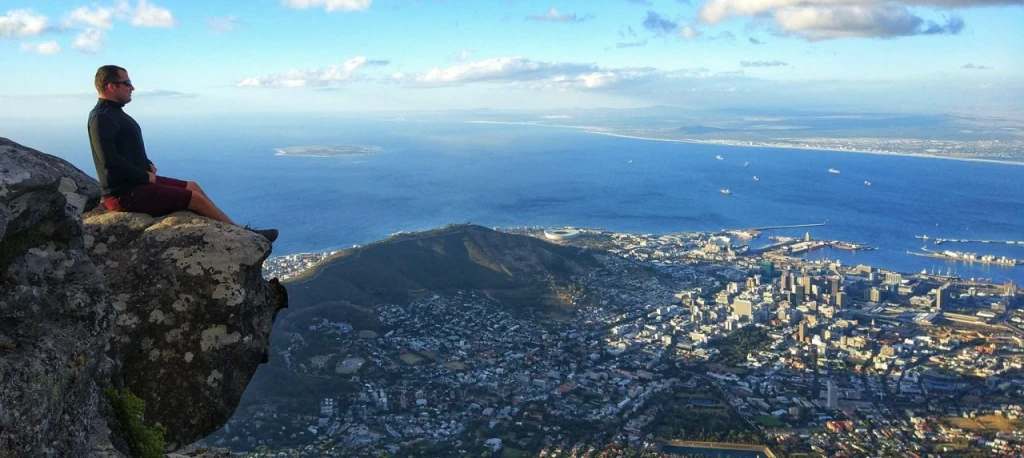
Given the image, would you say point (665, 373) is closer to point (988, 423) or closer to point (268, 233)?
point (988, 423)

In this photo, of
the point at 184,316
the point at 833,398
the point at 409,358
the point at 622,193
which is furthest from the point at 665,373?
the point at 622,193

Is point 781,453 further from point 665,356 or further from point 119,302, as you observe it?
point 119,302

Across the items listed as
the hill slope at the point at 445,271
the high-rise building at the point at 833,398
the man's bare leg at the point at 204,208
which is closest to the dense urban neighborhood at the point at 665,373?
the high-rise building at the point at 833,398

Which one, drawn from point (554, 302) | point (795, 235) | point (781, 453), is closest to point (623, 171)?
point (795, 235)

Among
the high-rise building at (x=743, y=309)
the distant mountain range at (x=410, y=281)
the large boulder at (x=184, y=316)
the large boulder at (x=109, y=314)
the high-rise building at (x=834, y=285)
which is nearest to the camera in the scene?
the large boulder at (x=109, y=314)

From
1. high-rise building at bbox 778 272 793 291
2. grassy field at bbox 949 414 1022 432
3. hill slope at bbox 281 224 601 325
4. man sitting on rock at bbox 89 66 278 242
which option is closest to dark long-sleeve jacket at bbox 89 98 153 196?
man sitting on rock at bbox 89 66 278 242

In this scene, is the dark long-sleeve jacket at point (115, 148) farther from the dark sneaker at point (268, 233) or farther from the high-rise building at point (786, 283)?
the high-rise building at point (786, 283)

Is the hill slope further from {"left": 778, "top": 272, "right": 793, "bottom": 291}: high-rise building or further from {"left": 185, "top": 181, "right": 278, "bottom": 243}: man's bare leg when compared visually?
{"left": 185, "top": 181, "right": 278, "bottom": 243}: man's bare leg
